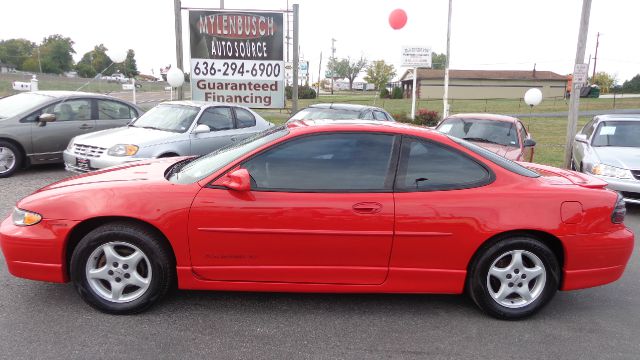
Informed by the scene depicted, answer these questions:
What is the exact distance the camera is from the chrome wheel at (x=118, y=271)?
3.55m

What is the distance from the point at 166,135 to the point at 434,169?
5209 millimetres

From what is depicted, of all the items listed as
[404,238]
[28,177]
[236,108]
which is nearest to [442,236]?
[404,238]

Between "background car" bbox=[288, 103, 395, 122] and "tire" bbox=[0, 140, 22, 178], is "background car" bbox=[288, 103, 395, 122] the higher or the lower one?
the higher one

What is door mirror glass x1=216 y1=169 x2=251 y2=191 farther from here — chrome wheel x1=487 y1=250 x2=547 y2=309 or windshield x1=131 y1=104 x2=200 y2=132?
windshield x1=131 y1=104 x2=200 y2=132

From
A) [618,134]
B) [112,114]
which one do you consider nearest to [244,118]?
[112,114]

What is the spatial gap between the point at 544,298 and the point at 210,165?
9.01ft

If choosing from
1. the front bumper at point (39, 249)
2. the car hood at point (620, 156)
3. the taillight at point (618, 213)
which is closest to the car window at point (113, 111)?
the front bumper at point (39, 249)

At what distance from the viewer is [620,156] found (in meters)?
7.63

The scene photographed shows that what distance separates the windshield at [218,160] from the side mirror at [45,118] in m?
5.44

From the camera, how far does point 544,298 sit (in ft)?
12.4

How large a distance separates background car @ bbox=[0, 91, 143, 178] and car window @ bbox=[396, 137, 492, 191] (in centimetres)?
700

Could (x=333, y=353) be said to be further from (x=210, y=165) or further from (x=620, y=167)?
(x=620, y=167)

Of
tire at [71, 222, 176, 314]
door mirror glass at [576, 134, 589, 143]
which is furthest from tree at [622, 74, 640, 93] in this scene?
tire at [71, 222, 176, 314]

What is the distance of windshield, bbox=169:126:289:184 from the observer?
369 centimetres
